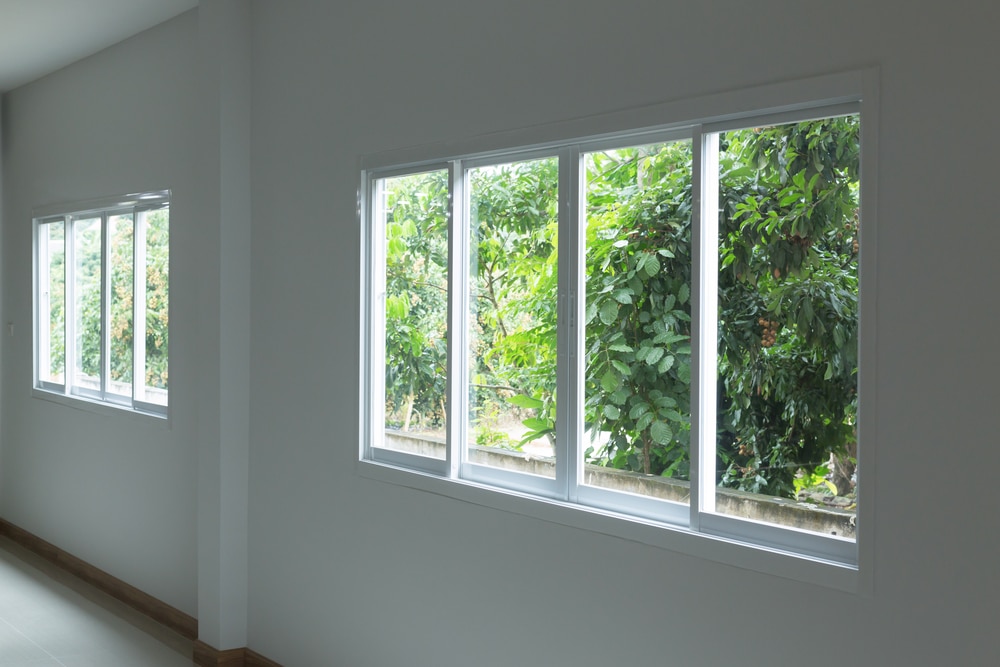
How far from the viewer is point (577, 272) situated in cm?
286

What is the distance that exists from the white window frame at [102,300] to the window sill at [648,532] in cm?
234

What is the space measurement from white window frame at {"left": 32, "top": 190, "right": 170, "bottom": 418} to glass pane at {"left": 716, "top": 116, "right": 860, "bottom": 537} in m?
3.48

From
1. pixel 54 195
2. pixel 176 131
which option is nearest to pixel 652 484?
pixel 176 131

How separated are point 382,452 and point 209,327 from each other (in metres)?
Result: 1.19

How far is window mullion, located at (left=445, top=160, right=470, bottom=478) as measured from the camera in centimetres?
326

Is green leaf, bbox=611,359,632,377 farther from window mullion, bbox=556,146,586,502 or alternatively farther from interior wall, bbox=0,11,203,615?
→ interior wall, bbox=0,11,203,615

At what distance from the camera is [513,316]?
3104mm

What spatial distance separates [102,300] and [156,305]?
2.36 feet

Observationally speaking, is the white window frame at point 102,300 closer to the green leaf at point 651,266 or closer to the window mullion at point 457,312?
the window mullion at point 457,312

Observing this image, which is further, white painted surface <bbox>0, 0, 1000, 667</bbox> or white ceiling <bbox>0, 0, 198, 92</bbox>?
white ceiling <bbox>0, 0, 198, 92</bbox>

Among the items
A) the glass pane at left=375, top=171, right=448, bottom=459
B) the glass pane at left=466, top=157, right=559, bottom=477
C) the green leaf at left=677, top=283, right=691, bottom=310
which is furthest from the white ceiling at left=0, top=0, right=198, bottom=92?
the green leaf at left=677, top=283, right=691, bottom=310

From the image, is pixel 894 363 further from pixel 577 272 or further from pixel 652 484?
pixel 577 272

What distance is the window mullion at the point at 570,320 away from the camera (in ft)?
9.38

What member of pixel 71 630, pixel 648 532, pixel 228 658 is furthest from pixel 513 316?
pixel 71 630
